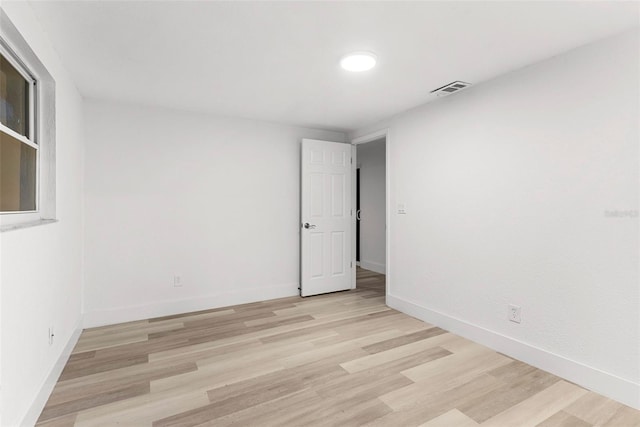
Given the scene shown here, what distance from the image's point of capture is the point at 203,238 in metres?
3.70

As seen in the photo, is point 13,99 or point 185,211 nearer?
point 13,99

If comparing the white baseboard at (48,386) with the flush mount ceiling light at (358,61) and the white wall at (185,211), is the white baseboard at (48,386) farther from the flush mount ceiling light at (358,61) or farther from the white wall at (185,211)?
the flush mount ceiling light at (358,61)

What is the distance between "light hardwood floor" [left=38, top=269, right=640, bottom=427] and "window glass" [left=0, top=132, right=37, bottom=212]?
1221 mm

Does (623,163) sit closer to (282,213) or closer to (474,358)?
(474,358)

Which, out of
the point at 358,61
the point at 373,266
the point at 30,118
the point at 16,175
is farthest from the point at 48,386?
the point at 373,266

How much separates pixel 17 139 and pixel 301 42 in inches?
70.2

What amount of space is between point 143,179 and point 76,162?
2.07 feet

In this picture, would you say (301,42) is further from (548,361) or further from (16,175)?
A: (548,361)

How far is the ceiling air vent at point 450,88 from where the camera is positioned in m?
2.75

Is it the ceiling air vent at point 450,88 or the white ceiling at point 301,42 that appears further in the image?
the ceiling air vent at point 450,88

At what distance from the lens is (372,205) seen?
6.12m

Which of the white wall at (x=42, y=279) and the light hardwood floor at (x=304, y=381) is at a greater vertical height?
the white wall at (x=42, y=279)

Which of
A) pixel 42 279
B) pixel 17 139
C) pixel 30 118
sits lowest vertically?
pixel 42 279

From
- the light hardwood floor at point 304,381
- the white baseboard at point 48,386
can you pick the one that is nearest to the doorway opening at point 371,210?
the light hardwood floor at point 304,381
